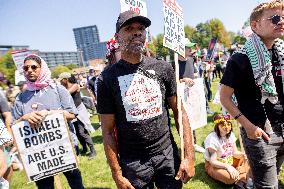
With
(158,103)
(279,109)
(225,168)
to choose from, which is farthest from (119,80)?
(225,168)

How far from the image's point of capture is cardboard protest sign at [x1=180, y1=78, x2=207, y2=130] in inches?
232

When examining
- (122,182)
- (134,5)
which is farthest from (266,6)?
(134,5)

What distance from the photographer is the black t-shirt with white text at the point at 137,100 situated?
7.95 feet

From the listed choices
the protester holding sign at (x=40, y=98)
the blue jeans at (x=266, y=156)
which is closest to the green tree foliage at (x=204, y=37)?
the protester holding sign at (x=40, y=98)

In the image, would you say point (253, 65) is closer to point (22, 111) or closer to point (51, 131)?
point (51, 131)

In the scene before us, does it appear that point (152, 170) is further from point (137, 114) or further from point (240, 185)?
point (240, 185)

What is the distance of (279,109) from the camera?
2.64 m

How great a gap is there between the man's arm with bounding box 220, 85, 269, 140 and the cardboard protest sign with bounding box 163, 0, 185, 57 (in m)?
0.73

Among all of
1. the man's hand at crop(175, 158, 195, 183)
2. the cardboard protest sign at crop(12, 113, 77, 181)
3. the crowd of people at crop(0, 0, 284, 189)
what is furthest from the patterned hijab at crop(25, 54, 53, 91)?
the man's hand at crop(175, 158, 195, 183)

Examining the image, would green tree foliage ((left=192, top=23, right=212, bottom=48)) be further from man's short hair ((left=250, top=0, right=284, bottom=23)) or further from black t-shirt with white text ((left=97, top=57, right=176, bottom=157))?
black t-shirt with white text ((left=97, top=57, right=176, bottom=157))

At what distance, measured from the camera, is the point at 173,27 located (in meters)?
3.20

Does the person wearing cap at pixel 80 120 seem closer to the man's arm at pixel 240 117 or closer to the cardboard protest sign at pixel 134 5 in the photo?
the cardboard protest sign at pixel 134 5

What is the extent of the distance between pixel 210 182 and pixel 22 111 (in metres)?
3.09

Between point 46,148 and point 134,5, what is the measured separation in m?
2.38
